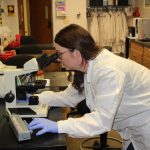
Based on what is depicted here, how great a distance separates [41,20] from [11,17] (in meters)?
1.76

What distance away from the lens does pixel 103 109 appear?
3.92 feet

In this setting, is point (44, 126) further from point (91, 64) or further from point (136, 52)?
point (136, 52)

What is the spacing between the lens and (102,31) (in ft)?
19.7

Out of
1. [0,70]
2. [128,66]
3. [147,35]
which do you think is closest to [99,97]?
[128,66]

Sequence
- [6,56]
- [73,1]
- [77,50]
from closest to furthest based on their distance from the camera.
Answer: [77,50], [6,56], [73,1]

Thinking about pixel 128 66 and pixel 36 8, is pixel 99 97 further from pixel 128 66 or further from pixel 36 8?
pixel 36 8

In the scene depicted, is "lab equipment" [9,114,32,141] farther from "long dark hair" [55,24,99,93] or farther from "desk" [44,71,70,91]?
"desk" [44,71,70,91]

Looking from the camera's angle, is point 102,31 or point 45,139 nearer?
point 45,139

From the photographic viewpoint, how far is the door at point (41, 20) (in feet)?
22.4

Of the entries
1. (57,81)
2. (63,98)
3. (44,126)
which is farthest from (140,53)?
(44,126)

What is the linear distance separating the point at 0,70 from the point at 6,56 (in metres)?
1.50

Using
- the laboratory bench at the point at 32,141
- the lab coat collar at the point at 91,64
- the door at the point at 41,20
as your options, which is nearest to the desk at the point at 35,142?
the laboratory bench at the point at 32,141

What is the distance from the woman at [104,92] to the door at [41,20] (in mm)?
5554

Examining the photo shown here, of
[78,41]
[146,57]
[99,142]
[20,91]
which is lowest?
[99,142]
